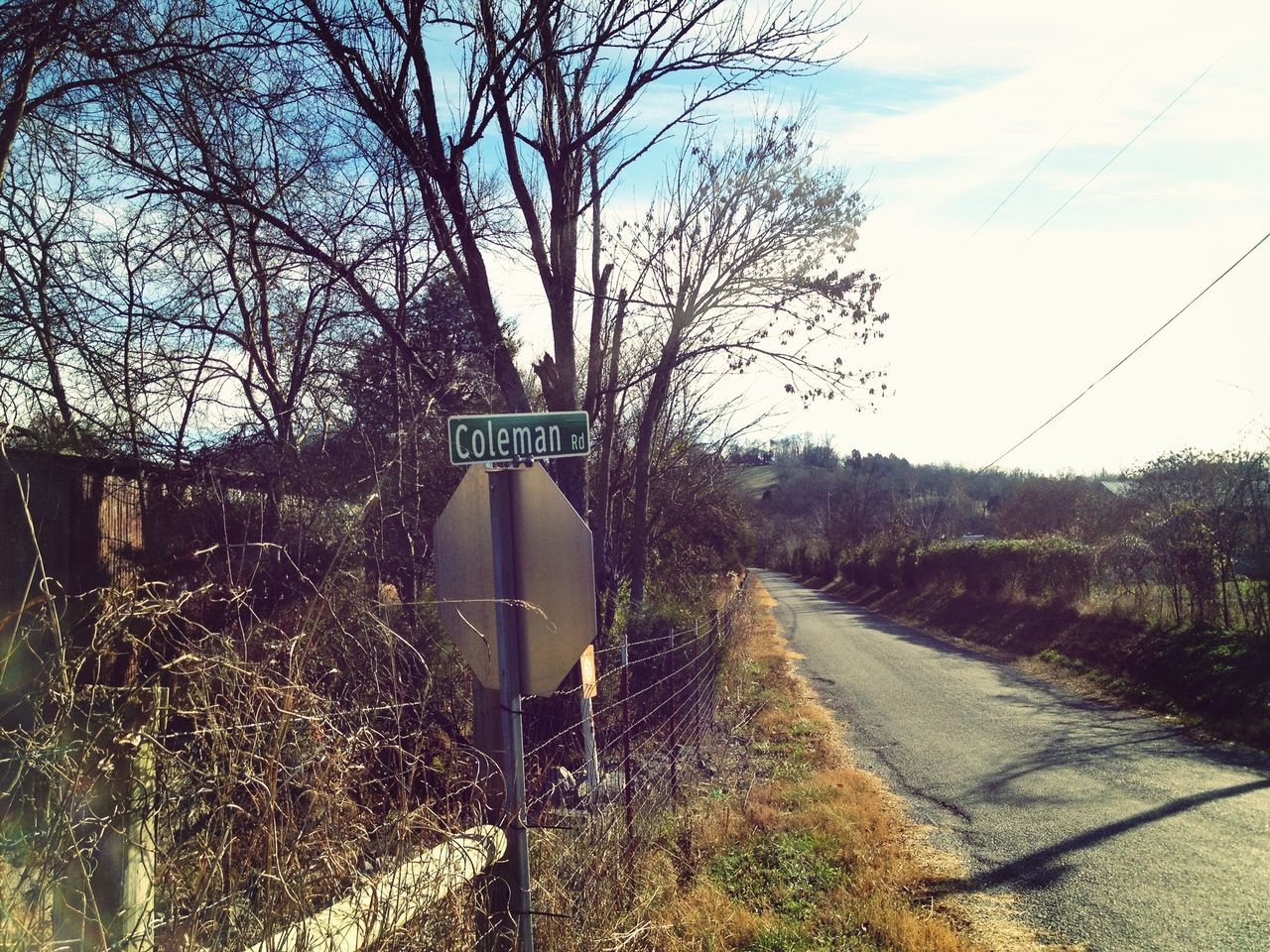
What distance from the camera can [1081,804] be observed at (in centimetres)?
787

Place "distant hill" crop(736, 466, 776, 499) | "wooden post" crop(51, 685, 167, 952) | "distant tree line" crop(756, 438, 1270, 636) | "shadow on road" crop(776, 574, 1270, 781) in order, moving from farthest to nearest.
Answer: "distant hill" crop(736, 466, 776, 499) → "distant tree line" crop(756, 438, 1270, 636) → "shadow on road" crop(776, 574, 1270, 781) → "wooden post" crop(51, 685, 167, 952)

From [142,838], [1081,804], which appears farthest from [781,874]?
[142,838]

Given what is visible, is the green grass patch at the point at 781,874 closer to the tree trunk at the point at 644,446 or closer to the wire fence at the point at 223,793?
the wire fence at the point at 223,793

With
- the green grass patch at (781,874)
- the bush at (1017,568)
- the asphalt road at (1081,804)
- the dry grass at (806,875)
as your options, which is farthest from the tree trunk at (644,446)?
the bush at (1017,568)

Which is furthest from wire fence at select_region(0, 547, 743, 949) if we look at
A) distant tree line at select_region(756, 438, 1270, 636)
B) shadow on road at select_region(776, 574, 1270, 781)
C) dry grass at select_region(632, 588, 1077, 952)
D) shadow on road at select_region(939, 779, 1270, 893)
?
distant tree line at select_region(756, 438, 1270, 636)

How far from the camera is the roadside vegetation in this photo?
12766 millimetres

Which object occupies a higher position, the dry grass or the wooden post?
the wooden post

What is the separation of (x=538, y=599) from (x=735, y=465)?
20.1m

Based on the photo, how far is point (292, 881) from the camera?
228 centimetres

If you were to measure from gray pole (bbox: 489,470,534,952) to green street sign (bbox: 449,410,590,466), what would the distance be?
0.43 ft

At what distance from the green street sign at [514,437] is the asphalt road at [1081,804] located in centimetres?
414

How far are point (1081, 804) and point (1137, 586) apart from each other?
1010cm

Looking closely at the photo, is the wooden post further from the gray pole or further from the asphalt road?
the asphalt road

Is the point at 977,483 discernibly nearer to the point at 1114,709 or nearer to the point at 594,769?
the point at 1114,709
